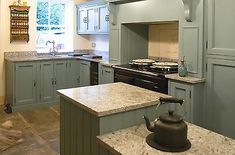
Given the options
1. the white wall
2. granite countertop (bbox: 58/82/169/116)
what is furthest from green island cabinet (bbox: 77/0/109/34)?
granite countertop (bbox: 58/82/169/116)

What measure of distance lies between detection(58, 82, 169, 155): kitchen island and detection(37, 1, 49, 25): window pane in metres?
3.98

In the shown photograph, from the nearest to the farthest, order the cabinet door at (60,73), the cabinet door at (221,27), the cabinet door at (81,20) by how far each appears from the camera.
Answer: the cabinet door at (221,27), the cabinet door at (60,73), the cabinet door at (81,20)

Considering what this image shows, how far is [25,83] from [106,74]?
1566mm

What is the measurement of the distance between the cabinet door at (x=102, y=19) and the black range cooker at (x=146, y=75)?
112 cm

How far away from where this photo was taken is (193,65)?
323 centimetres

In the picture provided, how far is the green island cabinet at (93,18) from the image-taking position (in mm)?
5161

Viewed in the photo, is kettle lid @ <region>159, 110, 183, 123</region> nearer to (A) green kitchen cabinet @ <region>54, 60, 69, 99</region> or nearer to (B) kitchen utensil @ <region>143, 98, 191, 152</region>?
(B) kitchen utensil @ <region>143, 98, 191, 152</region>

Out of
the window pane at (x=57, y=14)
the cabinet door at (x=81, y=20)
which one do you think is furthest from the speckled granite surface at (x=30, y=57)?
the window pane at (x=57, y=14)

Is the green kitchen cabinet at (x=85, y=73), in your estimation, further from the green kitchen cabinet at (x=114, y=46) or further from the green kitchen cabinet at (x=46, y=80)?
the green kitchen cabinet at (x=114, y=46)

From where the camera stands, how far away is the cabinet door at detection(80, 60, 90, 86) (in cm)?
546

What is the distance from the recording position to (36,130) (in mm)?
3990

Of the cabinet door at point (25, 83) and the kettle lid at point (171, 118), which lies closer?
the kettle lid at point (171, 118)

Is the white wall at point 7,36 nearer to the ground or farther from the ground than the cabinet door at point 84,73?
farther from the ground

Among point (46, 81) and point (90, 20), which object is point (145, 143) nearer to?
point (46, 81)
